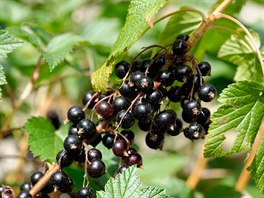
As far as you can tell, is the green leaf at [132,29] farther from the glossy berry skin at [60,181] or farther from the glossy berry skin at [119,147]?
the glossy berry skin at [60,181]

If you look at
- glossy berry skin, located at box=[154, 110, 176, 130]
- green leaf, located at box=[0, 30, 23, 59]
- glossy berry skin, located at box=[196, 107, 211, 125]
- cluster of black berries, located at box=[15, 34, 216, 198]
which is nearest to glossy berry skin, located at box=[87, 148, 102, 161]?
cluster of black berries, located at box=[15, 34, 216, 198]

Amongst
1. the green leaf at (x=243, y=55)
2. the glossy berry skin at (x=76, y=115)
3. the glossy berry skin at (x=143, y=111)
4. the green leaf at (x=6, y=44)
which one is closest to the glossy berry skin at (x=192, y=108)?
the glossy berry skin at (x=143, y=111)

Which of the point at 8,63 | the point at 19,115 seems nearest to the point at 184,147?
the point at 19,115

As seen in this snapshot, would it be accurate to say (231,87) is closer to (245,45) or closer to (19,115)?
(245,45)

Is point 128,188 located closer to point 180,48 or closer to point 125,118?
point 125,118

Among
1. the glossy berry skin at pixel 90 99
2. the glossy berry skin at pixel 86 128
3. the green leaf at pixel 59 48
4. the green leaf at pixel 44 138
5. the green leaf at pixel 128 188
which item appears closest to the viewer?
the green leaf at pixel 128 188
